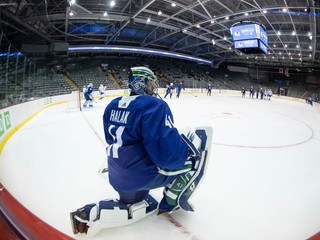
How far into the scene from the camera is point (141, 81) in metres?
1.57

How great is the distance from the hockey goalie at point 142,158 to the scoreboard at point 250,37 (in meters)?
12.4

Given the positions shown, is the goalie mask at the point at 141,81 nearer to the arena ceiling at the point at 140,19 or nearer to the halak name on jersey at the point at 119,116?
the halak name on jersey at the point at 119,116

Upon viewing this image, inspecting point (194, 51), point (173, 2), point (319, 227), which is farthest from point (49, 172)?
point (194, 51)

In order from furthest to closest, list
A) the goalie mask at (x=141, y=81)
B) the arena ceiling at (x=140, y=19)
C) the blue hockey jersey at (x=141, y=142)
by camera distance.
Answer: the arena ceiling at (x=140, y=19) → the goalie mask at (x=141, y=81) → the blue hockey jersey at (x=141, y=142)

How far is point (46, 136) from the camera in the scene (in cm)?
467

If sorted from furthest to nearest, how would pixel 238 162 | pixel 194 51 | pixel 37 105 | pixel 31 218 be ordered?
pixel 194 51, pixel 37 105, pixel 238 162, pixel 31 218

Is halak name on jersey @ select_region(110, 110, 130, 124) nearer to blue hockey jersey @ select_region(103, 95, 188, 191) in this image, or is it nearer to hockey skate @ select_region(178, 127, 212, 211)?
blue hockey jersey @ select_region(103, 95, 188, 191)

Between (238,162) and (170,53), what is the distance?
2580cm

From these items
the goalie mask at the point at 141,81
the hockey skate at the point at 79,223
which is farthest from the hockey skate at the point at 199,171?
the hockey skate at the point at 79,223

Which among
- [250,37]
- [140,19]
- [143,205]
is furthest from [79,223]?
[140,19]

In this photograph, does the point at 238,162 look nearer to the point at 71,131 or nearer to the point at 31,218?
the point at 31,218

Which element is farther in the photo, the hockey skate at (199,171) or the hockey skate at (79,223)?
the hockey skate at (199,171)

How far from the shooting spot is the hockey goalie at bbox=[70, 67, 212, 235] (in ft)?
4.43

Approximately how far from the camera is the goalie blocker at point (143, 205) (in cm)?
148
